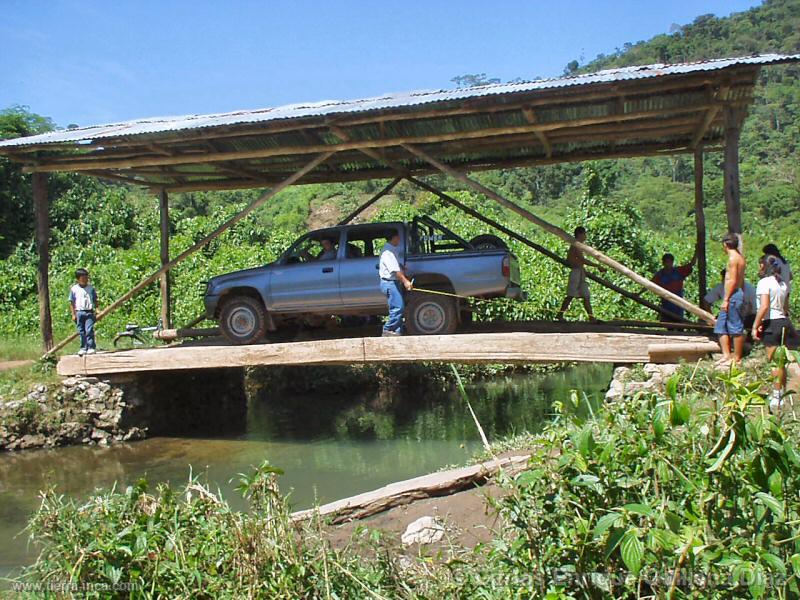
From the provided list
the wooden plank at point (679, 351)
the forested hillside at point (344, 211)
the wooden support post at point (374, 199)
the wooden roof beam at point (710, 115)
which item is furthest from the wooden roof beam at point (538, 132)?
the forested hillside at point (344, 211)

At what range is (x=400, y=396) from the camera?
15.9 meters

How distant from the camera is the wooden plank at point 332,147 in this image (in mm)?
9906

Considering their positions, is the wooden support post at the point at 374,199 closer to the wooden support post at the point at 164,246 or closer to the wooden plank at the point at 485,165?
the wooden plank at the point at 485,165

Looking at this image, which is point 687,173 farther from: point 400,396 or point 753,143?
point 400,396

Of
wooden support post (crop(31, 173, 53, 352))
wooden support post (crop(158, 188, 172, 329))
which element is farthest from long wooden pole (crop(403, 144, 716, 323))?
wooden support post (crop(31, 173, 53, 352))

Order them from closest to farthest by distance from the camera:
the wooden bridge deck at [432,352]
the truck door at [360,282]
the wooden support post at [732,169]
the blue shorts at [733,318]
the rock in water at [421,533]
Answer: the rock in water at [421,533]
the blue shorts at [733,318]
the wooden support post at [732,169]
the wooden bridge deck at [432,352]
the truck door at [360,282]

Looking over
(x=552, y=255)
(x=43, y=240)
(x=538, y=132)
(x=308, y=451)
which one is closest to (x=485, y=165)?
(x=552, y=255)

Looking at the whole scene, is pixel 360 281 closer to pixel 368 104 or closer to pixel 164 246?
pixel 368 104

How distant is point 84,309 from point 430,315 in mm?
5415

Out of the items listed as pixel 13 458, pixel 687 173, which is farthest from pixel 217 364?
pixel 687 173

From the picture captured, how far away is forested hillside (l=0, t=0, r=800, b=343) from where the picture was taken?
20156 millimetres

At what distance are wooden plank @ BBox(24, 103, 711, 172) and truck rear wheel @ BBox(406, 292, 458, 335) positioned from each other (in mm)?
2226

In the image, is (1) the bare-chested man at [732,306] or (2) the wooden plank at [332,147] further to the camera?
(2) the wooden plank at [332,147]

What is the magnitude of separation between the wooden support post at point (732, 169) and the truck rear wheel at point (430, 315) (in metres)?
3.66
